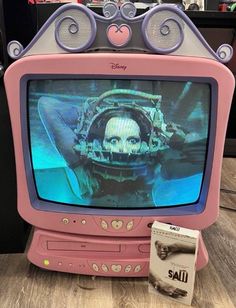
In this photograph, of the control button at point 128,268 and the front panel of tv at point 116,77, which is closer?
the front panel of tv at point 116,77

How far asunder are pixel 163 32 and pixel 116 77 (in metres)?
0.14

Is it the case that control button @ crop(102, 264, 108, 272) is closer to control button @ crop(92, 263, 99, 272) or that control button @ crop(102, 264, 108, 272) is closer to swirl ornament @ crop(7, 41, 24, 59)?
control button @ crop(92, 263, 99, 272)

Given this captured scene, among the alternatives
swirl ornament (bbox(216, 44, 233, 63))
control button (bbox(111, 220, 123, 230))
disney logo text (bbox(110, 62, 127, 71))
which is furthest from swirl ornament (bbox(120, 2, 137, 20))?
control button (bbox(111, 220, 123, 230))

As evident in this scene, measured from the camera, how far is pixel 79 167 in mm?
943

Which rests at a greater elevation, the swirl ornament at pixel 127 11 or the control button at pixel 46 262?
the swirl ornament at pixel 127 11

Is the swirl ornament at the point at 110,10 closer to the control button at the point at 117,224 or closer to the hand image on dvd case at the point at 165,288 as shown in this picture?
the control button at the point at 117,224

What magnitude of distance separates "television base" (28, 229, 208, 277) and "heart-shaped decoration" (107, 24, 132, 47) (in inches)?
Result: 19.7

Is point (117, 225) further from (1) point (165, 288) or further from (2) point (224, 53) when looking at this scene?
(2) point (224, 53)

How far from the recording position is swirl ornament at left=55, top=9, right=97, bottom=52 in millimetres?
828

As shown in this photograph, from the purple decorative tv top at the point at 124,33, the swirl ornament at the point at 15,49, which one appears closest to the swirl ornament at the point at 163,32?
the purple decorative tv top at the point at 124,33

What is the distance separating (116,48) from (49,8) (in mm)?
578

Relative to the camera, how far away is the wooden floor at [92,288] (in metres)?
0.97

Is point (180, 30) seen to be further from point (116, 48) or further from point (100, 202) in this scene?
point (100, 202)

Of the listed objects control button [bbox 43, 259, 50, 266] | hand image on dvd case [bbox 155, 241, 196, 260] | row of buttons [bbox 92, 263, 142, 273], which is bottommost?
control button [bbox 43, 259, 50, 266]
